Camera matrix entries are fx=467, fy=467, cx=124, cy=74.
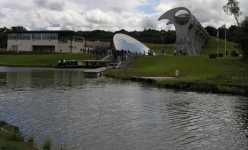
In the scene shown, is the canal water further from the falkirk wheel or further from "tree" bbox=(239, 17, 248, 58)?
the falkirk wheel

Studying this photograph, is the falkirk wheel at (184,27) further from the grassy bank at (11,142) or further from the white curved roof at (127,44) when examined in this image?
the grassy bank at (11,142)

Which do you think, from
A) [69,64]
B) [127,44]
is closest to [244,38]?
[69,64]

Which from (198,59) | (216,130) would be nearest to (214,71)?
(198,59)

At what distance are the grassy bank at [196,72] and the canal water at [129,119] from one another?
9.11 meters

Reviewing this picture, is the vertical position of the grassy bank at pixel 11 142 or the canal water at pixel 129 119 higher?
the grassy bank at pixel 11 142

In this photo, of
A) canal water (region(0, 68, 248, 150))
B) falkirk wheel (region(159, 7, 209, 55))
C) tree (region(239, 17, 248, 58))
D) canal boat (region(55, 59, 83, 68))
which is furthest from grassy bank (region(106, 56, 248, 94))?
falkirk wheel (region(159, 7, 209, 55))

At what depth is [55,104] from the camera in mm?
43906

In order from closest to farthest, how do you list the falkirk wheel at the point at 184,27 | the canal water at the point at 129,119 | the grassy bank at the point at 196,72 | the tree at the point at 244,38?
the canal water at the point at 129,119
the grassy bank at the point at 196,72
the tree at the point at 244,38
the falkirk wheel at the point at 184,27

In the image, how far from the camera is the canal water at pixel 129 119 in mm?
27594

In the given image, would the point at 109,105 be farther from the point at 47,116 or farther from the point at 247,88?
the point at 247,88

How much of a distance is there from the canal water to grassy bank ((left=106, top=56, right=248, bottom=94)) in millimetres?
9113

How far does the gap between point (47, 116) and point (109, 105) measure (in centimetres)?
950

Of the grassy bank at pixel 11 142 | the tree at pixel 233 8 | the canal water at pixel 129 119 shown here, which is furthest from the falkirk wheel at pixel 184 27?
the grassy bank at pixel 11 142

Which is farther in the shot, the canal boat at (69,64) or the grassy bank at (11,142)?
the canal boat at (69,64)
